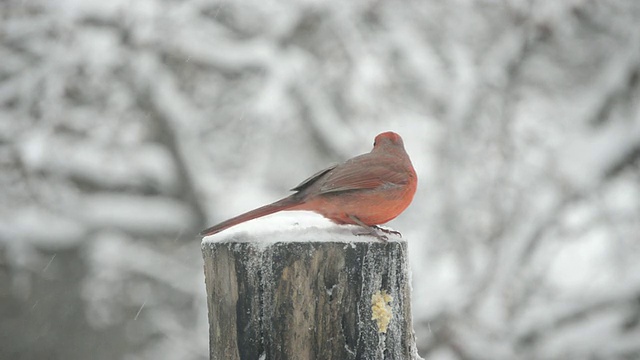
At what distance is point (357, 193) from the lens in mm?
2664

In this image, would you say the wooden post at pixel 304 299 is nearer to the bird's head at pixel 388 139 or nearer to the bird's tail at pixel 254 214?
the bird's tail at pixel 254 214

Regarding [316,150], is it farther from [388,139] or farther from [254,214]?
[254,214]

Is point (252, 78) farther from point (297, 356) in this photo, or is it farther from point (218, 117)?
point (297, 356)

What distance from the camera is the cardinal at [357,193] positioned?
103 inches

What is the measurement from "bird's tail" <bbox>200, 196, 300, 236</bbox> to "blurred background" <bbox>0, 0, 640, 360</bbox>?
5.69 m

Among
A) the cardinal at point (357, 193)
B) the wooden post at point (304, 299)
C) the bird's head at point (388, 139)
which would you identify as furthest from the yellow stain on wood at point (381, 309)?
the bird's head at point (388, 139)

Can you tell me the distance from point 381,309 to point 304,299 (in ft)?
0.73

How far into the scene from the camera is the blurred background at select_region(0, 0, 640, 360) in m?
8.30

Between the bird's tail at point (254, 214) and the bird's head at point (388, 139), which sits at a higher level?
the bird's head at point (388, 139)

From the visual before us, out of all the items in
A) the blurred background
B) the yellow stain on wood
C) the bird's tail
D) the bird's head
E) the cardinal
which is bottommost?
the yellow stain on wood

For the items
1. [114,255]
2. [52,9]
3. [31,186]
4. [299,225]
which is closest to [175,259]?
[114,255]

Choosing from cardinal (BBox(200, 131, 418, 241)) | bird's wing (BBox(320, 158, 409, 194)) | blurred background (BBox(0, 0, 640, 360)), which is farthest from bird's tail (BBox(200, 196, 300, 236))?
blurred background (BBox(0, 0, 640, 360))

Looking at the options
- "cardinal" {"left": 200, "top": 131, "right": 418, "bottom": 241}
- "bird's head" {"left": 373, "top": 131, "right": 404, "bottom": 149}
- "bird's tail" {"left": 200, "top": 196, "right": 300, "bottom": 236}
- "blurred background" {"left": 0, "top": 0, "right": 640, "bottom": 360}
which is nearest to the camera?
"bird's tail" {"left": 200, "top": 196, "right": 300, "bottom": 236}

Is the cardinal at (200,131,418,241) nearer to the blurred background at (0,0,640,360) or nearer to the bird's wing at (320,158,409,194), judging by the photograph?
the bird's wing at (320,158,409,194)
